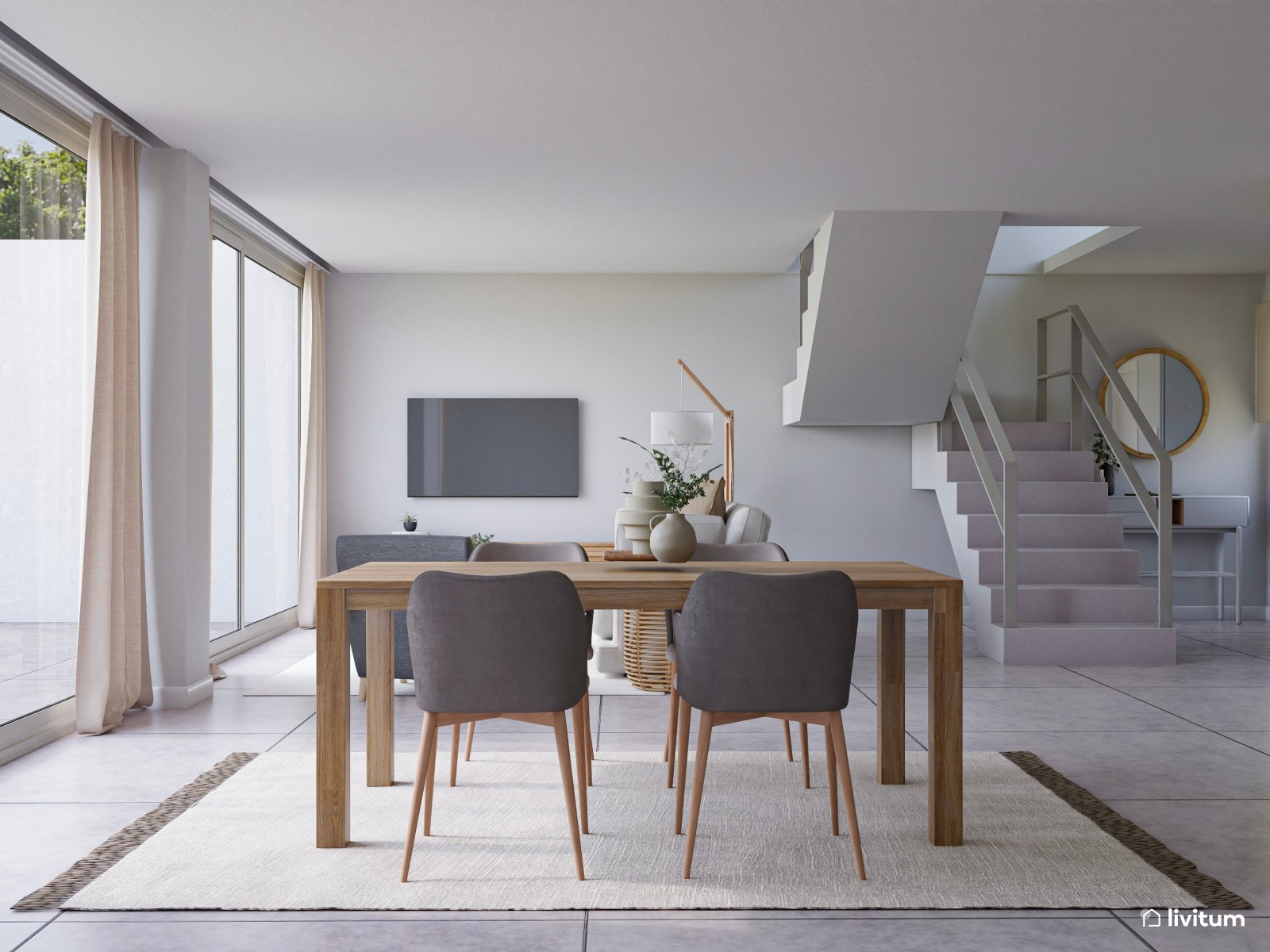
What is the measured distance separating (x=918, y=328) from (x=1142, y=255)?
2103 mm

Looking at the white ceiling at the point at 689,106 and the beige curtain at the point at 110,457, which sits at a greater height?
the white ceiling at the point at 689,106

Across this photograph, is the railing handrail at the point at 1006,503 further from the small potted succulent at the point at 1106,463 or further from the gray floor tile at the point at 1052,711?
the small potted succulent at the point at 1106,463

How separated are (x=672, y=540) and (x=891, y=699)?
100 centimetres

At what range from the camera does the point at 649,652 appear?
4.99m

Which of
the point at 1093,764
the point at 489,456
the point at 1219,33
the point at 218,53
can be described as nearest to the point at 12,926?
the point at 218,53

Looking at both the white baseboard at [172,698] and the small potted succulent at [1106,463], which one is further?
the small potted succulent at [1106,463]

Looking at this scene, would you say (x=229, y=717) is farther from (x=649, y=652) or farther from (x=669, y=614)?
(x=669, y=614)

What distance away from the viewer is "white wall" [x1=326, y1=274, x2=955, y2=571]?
7.65m

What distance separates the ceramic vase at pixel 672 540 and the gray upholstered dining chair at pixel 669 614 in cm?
34

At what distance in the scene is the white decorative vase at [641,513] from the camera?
3391 millimetres

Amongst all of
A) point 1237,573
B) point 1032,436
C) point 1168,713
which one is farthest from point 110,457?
point 1237,573

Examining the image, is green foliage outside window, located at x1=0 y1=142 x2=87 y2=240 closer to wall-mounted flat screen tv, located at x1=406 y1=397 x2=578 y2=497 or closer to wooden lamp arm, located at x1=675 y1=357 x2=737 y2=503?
wall-mounted flat screen tv, located at x1=406 y1=397 x2=578 y2=497

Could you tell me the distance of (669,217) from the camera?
591 cm

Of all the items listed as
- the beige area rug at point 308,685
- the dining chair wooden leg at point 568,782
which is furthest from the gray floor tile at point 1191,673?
the dining chair wooden leg at point 568,782
